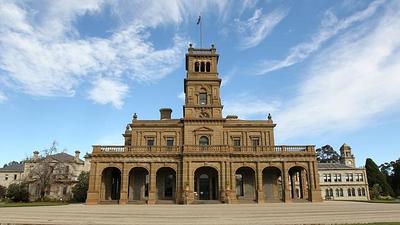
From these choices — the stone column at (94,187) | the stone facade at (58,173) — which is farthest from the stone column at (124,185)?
Result: the stone facade at (58,173)

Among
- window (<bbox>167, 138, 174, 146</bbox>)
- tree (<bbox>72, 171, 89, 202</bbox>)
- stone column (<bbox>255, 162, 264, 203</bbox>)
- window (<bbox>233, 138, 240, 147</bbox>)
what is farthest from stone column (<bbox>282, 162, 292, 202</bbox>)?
tree (<bbox>72, 171, 89, 202</bbox>)

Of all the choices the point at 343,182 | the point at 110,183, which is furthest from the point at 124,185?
the point at 343,182

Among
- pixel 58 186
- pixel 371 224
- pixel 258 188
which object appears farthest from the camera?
pixel 58 186

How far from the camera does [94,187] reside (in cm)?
4253

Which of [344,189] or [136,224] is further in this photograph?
[344,189]

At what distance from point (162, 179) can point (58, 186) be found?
3748 cm

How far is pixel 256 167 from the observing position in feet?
144

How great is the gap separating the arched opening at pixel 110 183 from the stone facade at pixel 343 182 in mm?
58925

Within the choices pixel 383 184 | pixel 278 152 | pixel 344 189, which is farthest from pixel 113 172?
pixel 383 184

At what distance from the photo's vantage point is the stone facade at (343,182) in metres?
87.2

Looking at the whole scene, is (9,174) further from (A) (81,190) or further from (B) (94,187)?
(B) (94,187)

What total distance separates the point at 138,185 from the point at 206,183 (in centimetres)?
923

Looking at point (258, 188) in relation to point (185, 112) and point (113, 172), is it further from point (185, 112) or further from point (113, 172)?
point (113, 172)

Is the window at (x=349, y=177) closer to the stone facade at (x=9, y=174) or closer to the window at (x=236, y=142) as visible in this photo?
the window at (x=236, y=142)
